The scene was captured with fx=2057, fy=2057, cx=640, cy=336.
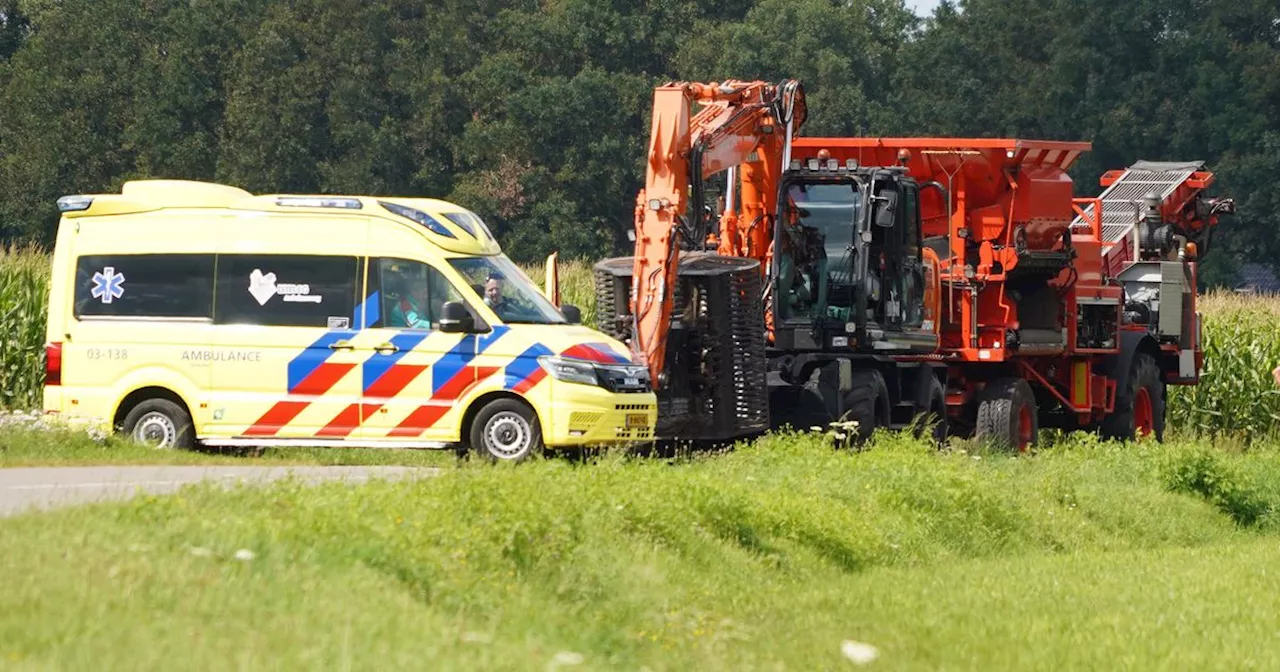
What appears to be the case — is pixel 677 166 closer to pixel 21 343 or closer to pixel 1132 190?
pixel 21 343

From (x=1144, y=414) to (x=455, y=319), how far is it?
44.4 ft

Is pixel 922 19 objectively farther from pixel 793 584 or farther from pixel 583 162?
pixel 793 584

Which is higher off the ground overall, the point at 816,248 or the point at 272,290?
the point at 816,248

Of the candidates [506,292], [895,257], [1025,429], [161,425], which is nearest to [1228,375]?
[1025,429]

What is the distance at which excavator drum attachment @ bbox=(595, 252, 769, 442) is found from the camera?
742 inches

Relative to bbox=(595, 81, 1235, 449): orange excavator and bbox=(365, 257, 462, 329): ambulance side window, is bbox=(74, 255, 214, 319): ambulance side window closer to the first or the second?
bbox=(365, 257, 462, 329): ambulance side window

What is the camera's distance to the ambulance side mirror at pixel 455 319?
56.1 ft

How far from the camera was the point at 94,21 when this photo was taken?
2169 inches

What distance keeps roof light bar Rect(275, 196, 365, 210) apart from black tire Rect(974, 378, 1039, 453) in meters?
9.03

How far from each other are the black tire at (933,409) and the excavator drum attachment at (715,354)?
3.12m

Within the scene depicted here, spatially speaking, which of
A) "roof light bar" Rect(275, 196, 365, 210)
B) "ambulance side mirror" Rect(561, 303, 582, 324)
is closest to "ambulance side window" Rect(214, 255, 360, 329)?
"roof light bar" Rect(275, 196, 365, 210)

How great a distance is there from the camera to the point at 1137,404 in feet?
90.4

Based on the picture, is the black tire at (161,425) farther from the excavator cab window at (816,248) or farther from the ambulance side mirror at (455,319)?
the excavator cab window at (816,248)

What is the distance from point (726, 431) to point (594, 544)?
762cm
